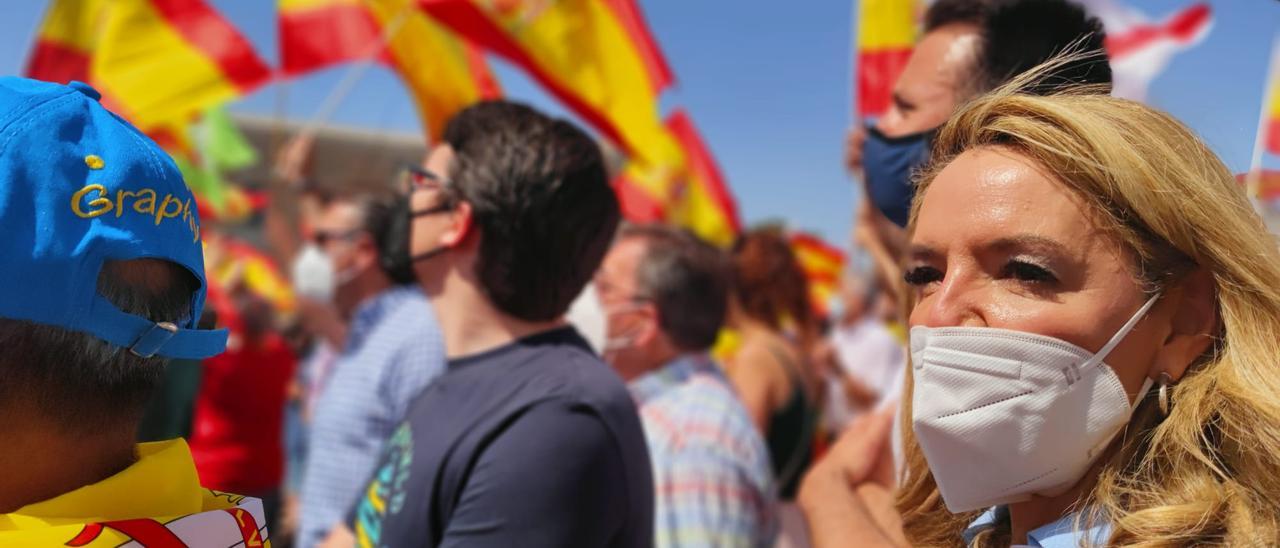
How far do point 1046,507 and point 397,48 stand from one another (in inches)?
219

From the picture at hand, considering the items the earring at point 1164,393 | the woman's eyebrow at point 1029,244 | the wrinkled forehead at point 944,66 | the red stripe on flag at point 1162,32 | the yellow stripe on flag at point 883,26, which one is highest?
the woman's eyebrow at point 1029,244

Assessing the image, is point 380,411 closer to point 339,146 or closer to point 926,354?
point 926,354

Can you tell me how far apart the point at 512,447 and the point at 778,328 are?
10.5 feet

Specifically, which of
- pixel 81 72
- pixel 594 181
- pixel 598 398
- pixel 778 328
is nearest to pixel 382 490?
pixel 598 398

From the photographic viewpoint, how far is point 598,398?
86.2 inches

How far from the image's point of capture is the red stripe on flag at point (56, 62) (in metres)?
5.73

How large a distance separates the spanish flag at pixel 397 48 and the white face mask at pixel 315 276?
3.31 feet

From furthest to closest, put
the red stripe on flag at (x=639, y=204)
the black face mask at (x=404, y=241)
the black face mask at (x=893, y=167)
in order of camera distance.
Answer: the red stripe on flag at (x=639, y=204)
the black face mask at (x=404, y=241)
the black face mask at (x=893, y=167)

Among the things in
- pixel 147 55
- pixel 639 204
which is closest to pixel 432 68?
pixel 147 55

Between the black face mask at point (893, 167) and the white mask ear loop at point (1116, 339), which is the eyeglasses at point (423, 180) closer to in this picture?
the black face mask at point (893, 167)

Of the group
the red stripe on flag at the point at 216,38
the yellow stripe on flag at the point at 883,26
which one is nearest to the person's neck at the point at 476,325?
the yellow stripe on flag at the point at 883,26

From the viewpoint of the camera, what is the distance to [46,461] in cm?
125

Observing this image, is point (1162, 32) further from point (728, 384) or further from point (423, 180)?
point (423, 180)

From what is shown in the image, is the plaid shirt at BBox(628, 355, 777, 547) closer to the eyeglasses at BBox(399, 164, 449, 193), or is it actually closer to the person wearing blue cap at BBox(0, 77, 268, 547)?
the eyeglasses at BBox(399, 164, 449, 193)
